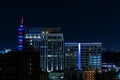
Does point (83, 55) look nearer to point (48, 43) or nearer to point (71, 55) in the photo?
point (71, 55)

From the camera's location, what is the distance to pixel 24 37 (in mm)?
134375

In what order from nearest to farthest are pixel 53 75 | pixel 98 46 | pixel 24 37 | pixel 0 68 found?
1. pixel 0 68
2. pixel 53 75
3. pixel 24 37
4. pixel 98 46

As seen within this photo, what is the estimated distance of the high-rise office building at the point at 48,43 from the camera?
5305 inches

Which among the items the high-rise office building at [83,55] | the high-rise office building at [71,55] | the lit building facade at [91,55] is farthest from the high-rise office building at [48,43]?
the lit building facade at [91,55]

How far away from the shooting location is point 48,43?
444 feet

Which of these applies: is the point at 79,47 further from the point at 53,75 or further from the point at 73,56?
the point at 53,75

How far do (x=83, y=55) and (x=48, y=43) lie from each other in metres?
18.2

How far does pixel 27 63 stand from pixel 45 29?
57.3 m

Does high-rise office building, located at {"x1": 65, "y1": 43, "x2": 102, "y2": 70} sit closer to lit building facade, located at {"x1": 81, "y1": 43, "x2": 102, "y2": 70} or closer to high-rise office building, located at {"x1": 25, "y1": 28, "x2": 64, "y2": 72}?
lit building facade, located at {"x1": 81, "y1": 43, "x2": 102, "y2": 70}

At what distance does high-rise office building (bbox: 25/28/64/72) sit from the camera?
135 meters

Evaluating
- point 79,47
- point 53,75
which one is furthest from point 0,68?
point 79,47

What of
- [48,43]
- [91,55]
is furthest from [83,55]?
[48,43]

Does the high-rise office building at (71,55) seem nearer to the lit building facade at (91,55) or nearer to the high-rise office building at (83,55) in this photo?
the high-rise office building at (83,55)

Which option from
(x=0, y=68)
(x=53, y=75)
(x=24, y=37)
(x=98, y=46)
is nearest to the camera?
(x=0, y=68)
